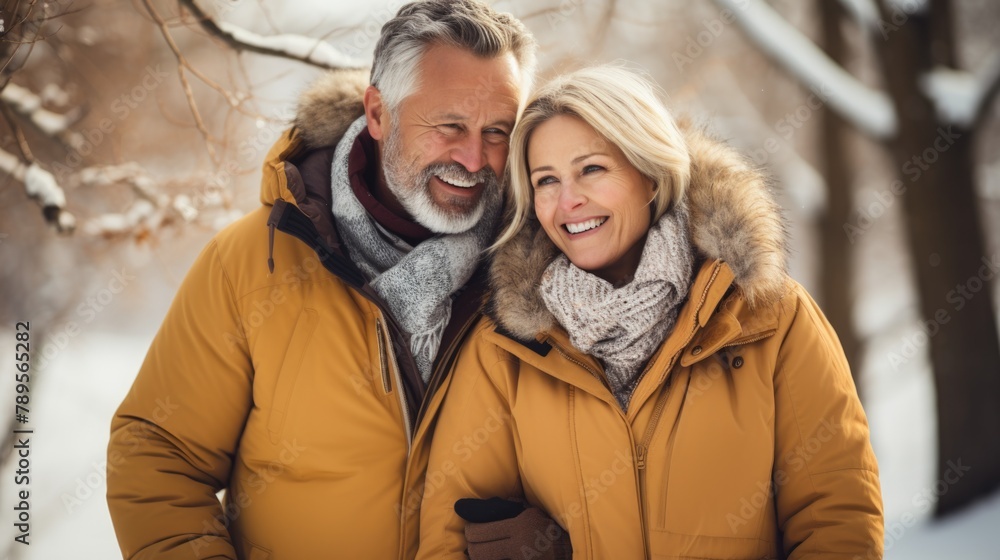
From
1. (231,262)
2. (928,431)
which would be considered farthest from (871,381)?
(231,262)

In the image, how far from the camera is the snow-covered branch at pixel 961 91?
3707mm

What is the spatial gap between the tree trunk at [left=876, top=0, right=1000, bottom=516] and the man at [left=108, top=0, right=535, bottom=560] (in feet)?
A: 7.56

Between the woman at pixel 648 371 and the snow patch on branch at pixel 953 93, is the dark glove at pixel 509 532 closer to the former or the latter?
the woman at pixel 648 371

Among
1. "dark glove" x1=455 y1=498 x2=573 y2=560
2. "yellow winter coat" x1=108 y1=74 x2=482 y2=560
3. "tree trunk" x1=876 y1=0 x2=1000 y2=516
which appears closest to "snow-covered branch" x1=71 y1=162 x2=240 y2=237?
"yellow winter coat" x1=108 y1=74 x2=482 y2=560

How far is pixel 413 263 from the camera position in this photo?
2383mm

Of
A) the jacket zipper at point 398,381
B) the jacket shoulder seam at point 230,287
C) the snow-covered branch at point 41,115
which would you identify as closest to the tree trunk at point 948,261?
the jacket zipper at point 398,381

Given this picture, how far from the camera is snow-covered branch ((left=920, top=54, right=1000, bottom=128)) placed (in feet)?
12.2

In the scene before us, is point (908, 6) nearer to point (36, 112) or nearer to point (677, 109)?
point (677, 109)

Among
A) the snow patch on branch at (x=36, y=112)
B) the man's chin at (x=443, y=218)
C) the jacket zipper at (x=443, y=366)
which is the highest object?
the snow patch on branch at (x=36, y=112)

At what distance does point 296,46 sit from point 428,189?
4.84 feet

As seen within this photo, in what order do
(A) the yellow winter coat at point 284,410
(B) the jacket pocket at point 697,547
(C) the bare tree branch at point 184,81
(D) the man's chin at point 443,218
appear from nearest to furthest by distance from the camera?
(B) the jacket pocket at point 697,547 < (A) the yellow winter coat at point 284,410 < (D) the man's chin at point 443,218 < (C) the bare tree branch at point 184,81

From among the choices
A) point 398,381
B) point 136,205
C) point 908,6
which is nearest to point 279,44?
point 136,205

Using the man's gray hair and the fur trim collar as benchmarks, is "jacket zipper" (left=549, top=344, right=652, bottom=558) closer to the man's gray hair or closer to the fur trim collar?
the man's gray hair

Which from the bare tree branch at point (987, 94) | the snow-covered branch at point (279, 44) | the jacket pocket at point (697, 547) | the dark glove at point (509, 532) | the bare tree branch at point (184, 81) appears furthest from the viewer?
the bare tree branch at point (987, 94)
